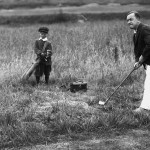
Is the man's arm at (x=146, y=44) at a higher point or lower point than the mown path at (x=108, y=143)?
higher

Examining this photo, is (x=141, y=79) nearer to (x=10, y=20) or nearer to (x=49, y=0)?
(x=10, y=20)

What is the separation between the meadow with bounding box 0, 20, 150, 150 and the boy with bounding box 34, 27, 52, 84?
287 mm

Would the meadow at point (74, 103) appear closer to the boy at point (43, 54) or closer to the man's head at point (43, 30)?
the boy at point (43, 54)

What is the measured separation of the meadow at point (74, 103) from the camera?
5.16 m

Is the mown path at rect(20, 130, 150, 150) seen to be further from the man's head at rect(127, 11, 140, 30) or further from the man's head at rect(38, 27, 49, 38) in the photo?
the man's head at rect(38, 27, 49, 38)

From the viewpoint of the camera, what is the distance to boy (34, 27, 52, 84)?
792 centimetres

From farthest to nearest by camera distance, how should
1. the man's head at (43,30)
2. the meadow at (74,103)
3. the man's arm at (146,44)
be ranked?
the man's head at (43,30)
the man's arm at (146,44)
the meadow at (74,103)

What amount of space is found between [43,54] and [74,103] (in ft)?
5.51

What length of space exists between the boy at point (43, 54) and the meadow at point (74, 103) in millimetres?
287

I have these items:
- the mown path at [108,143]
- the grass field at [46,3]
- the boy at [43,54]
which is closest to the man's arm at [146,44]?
the mown path at [108,143]

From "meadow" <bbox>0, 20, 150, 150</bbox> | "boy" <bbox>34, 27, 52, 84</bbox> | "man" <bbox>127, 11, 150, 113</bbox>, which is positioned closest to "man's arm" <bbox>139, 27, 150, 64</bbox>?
"man" <bbox>127, 11, 150, 113</bbox>

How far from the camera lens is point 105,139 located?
5.16 m

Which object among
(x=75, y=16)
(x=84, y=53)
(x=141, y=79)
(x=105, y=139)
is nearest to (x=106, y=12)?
(x=75, y=16)

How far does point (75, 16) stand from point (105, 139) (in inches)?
845
